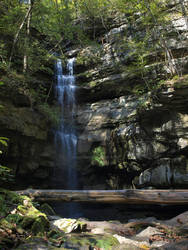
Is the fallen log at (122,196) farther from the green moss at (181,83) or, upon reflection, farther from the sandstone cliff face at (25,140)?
the green moss at (181,83)

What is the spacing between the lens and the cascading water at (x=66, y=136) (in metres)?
13.1

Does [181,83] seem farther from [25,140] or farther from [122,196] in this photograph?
[25,140]

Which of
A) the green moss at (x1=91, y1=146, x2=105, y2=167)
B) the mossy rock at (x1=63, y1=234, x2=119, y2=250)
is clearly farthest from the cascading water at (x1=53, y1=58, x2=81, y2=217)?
the mossy rock at (x1=63, y1=234, x2=119, y2=250)

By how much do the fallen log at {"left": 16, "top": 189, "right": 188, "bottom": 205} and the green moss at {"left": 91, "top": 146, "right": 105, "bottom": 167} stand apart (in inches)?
237

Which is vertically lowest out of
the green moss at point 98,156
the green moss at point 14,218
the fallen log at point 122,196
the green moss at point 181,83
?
the fallen log at point 122,196

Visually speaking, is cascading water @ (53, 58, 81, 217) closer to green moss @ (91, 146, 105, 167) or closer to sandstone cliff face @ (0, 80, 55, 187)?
sandstone cliff face @ (0, 80, 55, 187)

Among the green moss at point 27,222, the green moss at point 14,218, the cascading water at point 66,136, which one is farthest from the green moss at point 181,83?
the green moss at point 14,218

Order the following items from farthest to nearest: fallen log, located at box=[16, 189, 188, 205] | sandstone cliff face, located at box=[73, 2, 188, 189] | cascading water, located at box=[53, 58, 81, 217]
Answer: cascading water, located at box=[53, 58, 81, 217], sandstone cliff face, located at box=[73, 2, 188, 189], fallen log, located at box=[16, 189, 188, 205]

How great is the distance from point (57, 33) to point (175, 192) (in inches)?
546

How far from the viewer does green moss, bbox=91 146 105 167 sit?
1262 cm

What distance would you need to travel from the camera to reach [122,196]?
6.09 meters

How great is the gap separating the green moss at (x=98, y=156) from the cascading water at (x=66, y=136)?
4.73ft

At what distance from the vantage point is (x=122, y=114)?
1271cm

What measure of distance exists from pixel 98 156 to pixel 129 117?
3.38 meters
